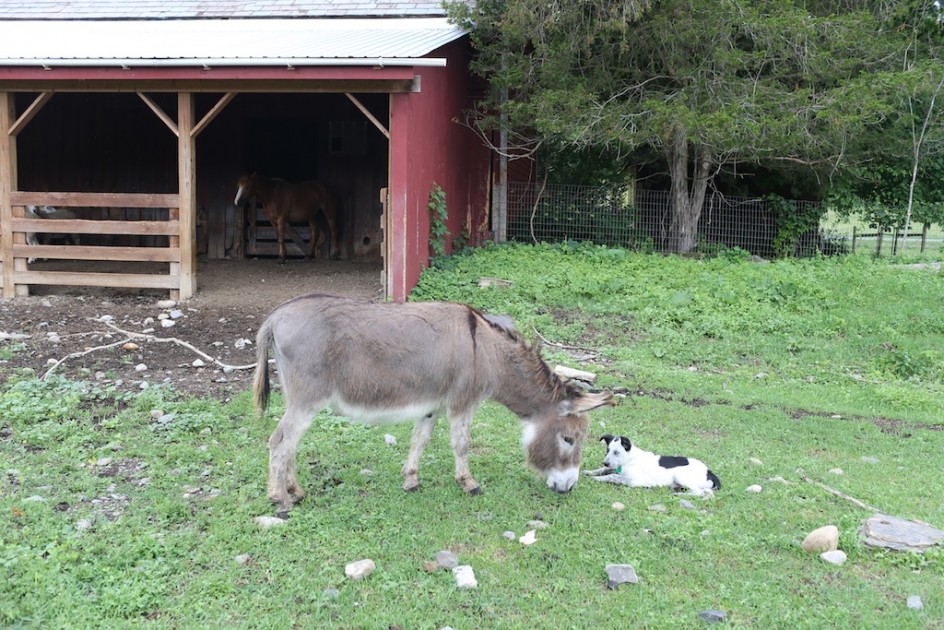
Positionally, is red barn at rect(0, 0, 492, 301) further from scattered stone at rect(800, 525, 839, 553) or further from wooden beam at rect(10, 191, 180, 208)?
scattered stone at rect(800, 525, 839, 553)

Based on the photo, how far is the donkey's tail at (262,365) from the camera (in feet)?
17.7

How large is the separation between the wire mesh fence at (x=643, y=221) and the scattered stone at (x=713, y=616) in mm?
11771

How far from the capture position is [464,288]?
11945 mm

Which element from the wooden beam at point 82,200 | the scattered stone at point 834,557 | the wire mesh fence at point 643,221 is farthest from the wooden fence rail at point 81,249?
the scattered stone at point 834,557

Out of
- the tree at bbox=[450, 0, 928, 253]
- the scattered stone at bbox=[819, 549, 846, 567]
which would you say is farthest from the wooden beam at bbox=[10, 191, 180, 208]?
the scattered stone at bbox=[819, 549, 846, 567]

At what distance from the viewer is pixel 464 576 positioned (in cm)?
441

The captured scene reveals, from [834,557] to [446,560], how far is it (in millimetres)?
2037

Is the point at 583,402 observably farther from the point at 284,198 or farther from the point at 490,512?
the point at 284,198

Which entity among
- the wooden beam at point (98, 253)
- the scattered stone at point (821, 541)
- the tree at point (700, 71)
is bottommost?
the scattered stone at point (821, 541)

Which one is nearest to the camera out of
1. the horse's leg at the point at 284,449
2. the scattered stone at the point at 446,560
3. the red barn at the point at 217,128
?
the scattered stone at the point at 446,560

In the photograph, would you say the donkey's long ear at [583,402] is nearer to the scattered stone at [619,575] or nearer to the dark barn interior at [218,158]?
the scattered stone at [619,575]

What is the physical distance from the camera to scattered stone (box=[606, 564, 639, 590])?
440 centimetres

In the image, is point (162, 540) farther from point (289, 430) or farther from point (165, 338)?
point (165, 338)

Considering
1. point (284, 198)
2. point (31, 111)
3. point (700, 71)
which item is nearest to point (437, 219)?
point (284, 198)
